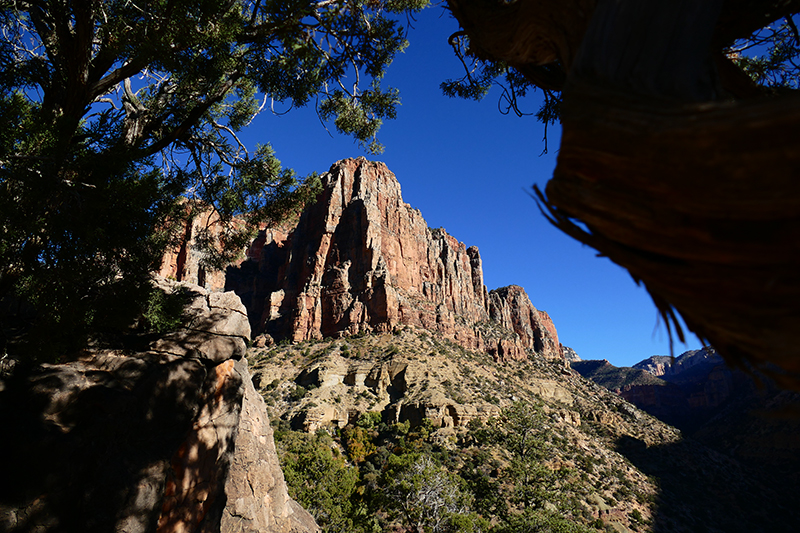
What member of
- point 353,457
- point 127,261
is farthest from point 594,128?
point 353,457

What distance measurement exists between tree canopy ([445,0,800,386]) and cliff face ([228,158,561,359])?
2204 inches

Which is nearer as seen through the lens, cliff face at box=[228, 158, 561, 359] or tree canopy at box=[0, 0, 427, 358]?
tree canopy at box=[0, 0, 427, 358]

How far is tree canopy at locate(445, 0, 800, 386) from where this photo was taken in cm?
92

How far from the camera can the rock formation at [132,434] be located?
4.70 m

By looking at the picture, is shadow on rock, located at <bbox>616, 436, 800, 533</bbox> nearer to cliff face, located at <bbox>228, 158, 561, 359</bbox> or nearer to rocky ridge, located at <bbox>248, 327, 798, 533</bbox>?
rocky ridge, located at <bbox>248, 327, 798, 533</bbox>

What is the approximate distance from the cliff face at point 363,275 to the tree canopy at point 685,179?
2204 inches

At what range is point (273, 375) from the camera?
44875 millimetres

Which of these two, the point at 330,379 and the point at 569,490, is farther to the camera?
the point at 330,379

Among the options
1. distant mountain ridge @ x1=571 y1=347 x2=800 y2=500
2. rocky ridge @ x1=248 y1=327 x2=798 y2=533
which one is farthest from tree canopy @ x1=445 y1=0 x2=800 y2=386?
rocky ridge @ x1=248 y1=327 x2=798 y2=533

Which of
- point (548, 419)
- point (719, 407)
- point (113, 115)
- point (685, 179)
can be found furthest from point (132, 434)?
point (719, 407)

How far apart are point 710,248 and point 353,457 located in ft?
120

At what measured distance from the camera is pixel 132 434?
5.73 m

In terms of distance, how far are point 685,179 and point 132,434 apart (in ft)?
22.8

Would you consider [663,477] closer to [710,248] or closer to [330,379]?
[330,379]
